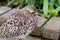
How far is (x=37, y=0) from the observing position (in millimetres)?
2932

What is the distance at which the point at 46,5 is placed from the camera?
8.93 feet

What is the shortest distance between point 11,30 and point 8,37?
0.21ft

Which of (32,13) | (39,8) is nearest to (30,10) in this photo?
(32,13)

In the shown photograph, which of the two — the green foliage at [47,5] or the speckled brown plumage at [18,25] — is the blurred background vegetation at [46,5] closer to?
the green foliage at [47,5]

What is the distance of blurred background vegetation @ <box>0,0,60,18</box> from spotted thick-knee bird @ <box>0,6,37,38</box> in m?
0.61

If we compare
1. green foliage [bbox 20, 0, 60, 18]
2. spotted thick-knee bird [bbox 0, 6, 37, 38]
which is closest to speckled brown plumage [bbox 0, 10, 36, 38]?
spotted thick-knee bird [bbox 0, 6, 37, 38]

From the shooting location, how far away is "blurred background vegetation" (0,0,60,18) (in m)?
2.70

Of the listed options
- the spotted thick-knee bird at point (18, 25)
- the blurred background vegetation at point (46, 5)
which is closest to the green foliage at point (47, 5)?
the blurred background vegetation at point (46, 5)

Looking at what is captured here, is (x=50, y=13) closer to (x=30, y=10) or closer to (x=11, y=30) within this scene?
(x=30, y=10)

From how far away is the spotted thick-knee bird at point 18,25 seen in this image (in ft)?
6.18

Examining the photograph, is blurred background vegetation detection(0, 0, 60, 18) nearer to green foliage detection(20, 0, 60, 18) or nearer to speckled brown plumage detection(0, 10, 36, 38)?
green foliage detection(20, 0, 60, 18)

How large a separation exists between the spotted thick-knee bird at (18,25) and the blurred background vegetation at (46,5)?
2.00 feet

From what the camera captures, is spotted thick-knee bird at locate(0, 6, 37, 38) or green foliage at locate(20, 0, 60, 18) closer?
spotted thick-knee bird at locate(0, 6, 37, 38)

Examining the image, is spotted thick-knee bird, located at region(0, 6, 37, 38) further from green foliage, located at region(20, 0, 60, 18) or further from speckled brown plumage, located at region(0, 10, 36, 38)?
green foliage, located at region(20, 0, 60, 18)
